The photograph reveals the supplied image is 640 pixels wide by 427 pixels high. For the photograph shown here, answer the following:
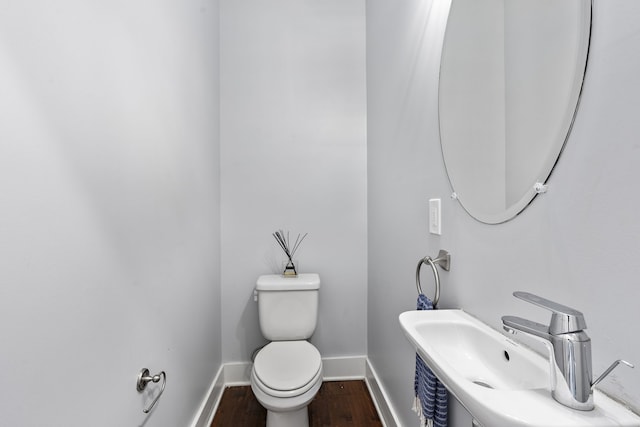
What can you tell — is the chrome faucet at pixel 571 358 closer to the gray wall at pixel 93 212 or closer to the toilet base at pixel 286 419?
the gray wall at pixel 93 212

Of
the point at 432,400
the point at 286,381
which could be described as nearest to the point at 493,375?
the point at 432,400

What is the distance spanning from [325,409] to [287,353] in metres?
0.49

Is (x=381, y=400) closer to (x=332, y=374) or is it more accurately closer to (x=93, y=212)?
(x=332, y=374)

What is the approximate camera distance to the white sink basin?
417 millimetres

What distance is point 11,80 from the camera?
52cm

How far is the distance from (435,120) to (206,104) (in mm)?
1269

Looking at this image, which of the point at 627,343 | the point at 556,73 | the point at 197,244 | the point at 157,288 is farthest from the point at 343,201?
the point at 627,343

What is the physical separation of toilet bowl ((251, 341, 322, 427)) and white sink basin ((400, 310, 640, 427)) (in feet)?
2.49

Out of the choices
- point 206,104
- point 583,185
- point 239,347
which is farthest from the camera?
point 239,347

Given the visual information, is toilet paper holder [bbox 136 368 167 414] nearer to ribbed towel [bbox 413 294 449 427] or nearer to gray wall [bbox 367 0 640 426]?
ribbed towel [bbox 413 294 449 427]

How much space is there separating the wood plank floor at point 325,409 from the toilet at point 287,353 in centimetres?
23

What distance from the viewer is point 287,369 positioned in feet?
4.58

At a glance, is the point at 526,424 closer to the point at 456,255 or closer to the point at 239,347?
the point at 456,255

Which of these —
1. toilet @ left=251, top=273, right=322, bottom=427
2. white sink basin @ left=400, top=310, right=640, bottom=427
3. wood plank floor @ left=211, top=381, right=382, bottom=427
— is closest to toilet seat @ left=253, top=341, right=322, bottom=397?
toilet @ left=251, top=273, right=322, bottom=427
